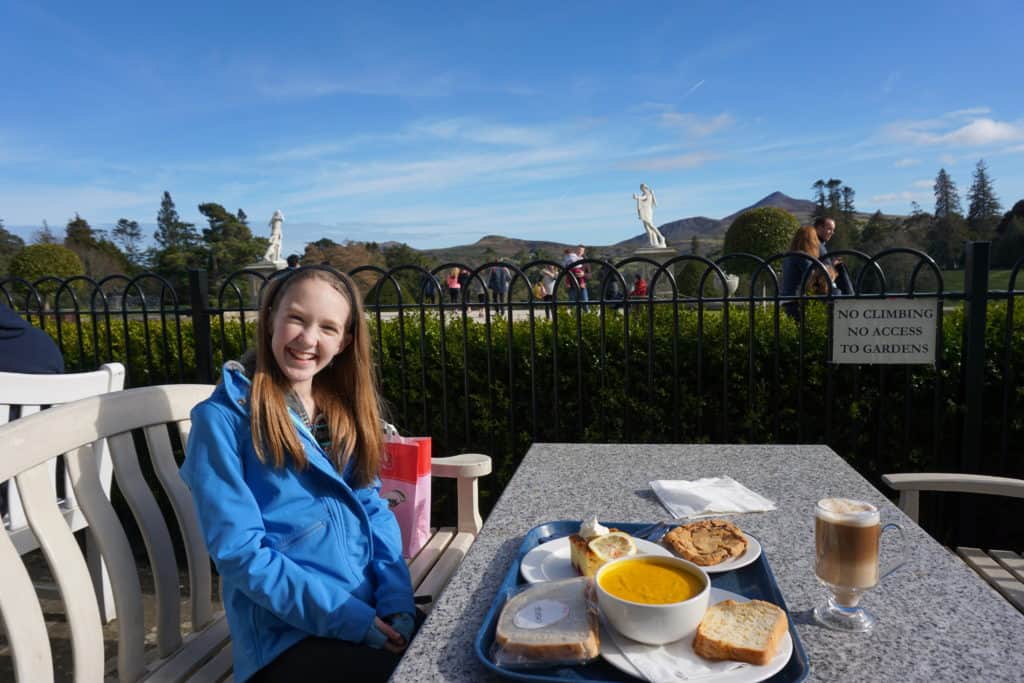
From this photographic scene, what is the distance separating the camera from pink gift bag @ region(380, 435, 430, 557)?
2.21 m

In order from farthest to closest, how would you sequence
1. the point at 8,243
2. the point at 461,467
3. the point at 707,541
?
the point at 8,243 → the point at 461,467 → the point at 707,541

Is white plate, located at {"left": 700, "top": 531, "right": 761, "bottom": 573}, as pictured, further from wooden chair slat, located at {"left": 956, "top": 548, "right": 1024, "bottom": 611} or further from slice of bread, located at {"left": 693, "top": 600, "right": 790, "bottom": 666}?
wooden chair slat, located at {"left": 956, "top": 548, "right": 1024, "bottom": 611}

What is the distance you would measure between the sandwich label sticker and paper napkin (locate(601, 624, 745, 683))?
10cm

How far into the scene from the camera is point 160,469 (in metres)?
1.82

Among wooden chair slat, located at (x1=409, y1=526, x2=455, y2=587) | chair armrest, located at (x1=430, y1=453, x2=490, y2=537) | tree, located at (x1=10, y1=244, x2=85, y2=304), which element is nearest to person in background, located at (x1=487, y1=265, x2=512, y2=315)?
chair armrest, located at (x1=430, y1=453, x2=490, y2=537)

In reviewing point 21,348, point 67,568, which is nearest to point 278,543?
point 67,568

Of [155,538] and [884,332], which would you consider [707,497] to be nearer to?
[155,538]

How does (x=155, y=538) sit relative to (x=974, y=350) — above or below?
below

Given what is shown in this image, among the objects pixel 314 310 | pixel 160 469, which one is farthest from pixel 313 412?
pixel 160 469

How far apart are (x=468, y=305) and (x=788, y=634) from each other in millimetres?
2644

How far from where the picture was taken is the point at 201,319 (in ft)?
12.2

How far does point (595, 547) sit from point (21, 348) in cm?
241

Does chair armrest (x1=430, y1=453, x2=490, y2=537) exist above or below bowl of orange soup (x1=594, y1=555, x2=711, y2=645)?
below

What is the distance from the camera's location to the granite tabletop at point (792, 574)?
0.97 m
